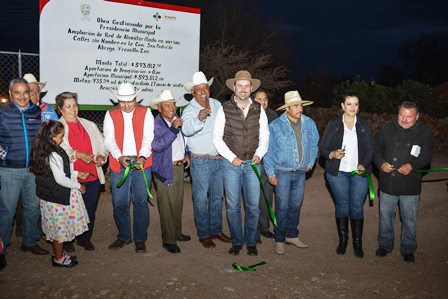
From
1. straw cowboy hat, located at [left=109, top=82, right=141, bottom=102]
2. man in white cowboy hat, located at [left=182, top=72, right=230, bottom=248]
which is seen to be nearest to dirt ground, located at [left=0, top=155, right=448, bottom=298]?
man in white cowboy hat, located at [left=182, top=72, right=230, bottom=248]

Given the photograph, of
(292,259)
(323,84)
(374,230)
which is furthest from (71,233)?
(323,84)

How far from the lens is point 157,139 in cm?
521

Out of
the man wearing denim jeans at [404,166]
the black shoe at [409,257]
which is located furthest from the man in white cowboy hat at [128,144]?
the black shoe at [409,257]

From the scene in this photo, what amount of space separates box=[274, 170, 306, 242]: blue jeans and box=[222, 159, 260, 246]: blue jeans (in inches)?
11.7

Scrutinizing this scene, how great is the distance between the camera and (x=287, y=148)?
17.2 ft

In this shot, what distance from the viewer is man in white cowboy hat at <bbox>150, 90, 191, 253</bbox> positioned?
521cm

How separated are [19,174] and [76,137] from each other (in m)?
0.79

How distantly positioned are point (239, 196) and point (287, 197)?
24.4 inches

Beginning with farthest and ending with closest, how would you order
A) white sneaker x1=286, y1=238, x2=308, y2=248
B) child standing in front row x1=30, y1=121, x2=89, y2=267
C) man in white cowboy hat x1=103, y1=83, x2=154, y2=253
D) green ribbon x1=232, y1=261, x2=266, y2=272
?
white sneaker x1=286, y1=238, x2=308, y2=248, man in white cowboy hat x1=103, y1=83, x2=154, y2=253, green ribbon x1=232, y1=261, x2=266, y2=272, child standing in front row x1=30, y1=121, x2=89, y2=267

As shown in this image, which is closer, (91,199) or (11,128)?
(11,128)

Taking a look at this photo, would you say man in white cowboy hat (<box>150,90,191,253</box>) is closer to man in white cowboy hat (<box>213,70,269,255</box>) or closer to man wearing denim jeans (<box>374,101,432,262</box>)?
man in white cowboy hat (<box>213,70,269,255</box>)

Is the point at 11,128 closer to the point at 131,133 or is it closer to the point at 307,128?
the point at 131,133

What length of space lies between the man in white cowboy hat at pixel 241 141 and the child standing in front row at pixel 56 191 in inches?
68.4

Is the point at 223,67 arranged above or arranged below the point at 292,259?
above
